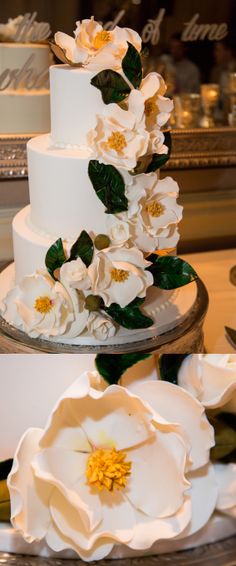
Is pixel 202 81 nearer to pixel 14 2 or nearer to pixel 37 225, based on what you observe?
pixel 14 2

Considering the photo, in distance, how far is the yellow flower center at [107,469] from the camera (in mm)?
400

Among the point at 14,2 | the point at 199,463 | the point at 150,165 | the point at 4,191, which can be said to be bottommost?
the point at 4,191

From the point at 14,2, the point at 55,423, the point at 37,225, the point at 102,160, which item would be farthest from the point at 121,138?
the point at 14,2

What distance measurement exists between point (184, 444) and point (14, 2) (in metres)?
0.99

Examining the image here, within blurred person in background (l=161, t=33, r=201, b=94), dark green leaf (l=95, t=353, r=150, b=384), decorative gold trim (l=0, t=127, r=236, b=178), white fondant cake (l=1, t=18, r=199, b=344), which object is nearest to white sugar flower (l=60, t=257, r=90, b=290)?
white fondant cake (l=1, t=18, r=199, b=344)

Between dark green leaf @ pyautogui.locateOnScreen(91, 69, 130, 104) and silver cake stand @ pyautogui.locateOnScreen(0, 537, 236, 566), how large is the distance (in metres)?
0.43

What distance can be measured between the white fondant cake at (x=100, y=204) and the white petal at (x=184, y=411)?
24 cm

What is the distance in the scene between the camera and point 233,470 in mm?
443

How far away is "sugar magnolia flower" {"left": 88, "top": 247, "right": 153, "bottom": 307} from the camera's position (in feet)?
2.13

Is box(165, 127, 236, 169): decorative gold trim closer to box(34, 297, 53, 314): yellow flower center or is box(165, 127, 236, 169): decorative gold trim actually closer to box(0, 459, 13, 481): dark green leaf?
box(34, 297, 53, 314): yellow flower center

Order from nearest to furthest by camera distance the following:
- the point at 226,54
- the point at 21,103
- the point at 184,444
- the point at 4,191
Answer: the point at 184,444 → the point at 21,103 → the point at 4,191 → the point at 226,54

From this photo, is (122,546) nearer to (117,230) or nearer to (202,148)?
(117,230)

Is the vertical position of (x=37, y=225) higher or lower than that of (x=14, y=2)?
lower

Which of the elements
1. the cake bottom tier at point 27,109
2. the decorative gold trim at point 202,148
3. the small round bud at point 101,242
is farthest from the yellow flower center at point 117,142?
the decorative gold trim at point 202,148
